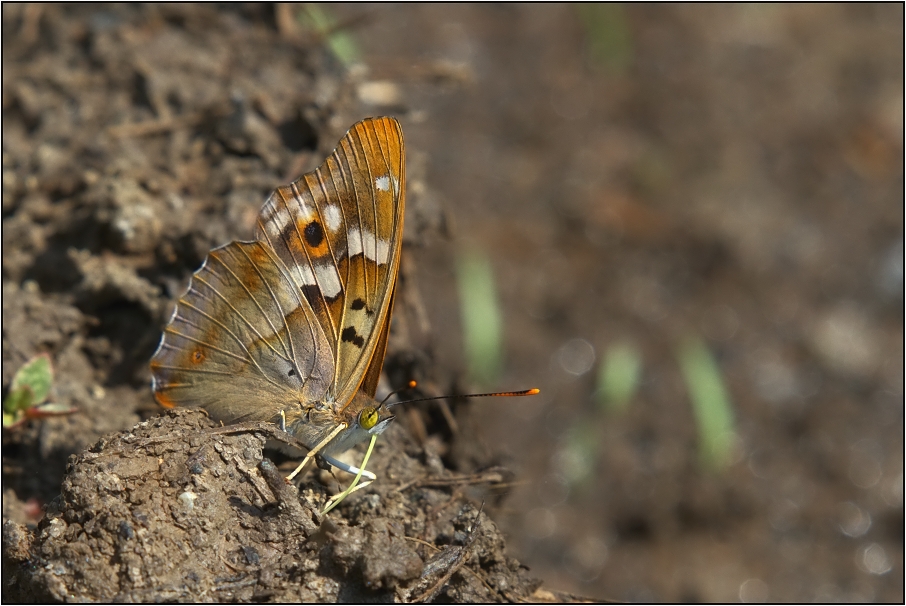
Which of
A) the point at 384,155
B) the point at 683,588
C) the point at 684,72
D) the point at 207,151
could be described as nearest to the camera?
the point at 384,155

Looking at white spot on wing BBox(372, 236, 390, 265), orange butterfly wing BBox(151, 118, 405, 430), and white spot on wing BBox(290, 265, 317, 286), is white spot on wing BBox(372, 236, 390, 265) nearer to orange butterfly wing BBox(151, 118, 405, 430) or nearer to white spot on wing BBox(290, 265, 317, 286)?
orange butterfly wing BBox(151, 118, 405, 430)

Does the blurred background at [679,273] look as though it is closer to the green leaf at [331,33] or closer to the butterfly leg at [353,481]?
the green leaf at [331,33]

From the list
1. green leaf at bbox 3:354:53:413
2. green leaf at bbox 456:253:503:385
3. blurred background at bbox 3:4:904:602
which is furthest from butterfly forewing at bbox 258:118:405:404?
green leaf at bbox 456:253:503:385

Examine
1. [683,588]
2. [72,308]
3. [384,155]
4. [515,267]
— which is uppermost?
[515,267]

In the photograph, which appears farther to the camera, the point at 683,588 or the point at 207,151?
the point at 683,588

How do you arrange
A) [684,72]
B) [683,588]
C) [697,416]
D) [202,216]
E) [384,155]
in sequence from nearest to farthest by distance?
[384,155], [202,216], [683,588], [697,416], [684,72]

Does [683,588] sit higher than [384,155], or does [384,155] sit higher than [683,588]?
[384,155]

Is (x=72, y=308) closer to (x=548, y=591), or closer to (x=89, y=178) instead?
(x=89, y=178)

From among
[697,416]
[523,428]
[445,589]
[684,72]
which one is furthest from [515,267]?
[445,589]
